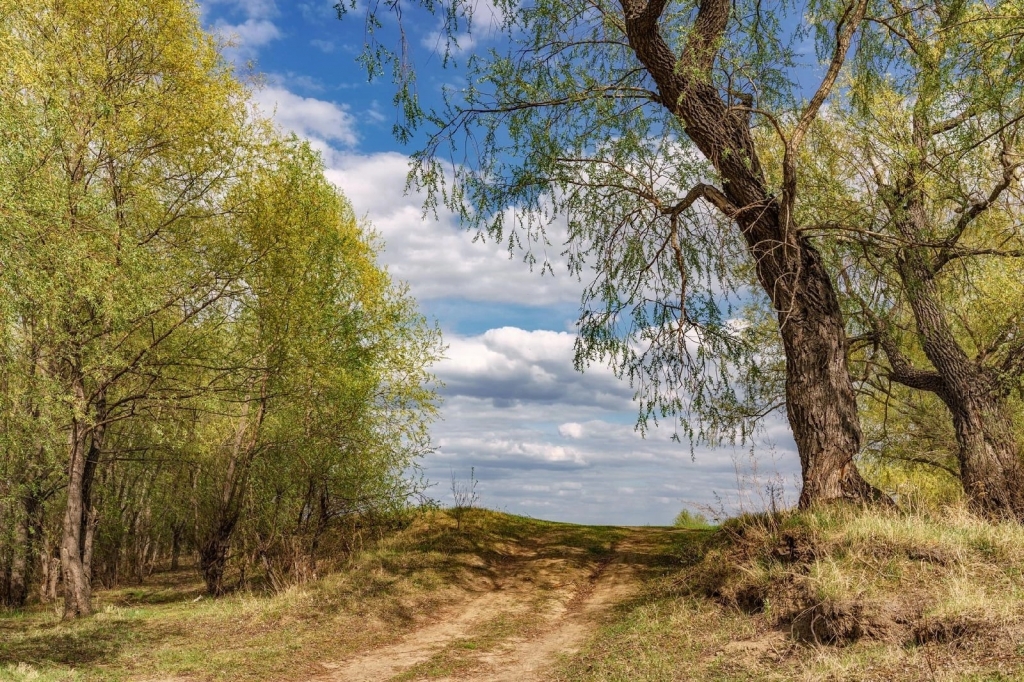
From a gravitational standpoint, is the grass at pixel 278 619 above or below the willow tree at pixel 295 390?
below

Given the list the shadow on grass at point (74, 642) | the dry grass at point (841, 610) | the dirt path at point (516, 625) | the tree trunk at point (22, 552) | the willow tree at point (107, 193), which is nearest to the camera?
the dry grass at point (841, 610)

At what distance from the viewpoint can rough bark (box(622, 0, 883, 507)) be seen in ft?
35.0

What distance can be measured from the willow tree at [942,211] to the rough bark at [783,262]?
823 mm

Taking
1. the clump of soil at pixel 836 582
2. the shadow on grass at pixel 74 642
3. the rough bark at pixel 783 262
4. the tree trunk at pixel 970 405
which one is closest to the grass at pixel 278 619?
the shadow on grass at pixel 74 642

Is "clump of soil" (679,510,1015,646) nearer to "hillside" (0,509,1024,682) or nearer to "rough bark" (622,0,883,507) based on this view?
"hillside" (0,509,1024,682)

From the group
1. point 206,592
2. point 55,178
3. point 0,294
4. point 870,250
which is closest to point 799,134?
point 870,250

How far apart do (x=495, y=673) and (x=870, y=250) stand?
9.34 metres

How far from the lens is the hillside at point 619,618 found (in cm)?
687

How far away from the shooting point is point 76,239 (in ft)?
38.9

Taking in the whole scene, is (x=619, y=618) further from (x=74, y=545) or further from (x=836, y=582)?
(x=74, y=545)

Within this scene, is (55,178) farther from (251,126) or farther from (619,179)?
(619,179)

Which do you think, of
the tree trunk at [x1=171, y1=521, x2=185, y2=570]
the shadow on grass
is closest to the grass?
the shadow on grass

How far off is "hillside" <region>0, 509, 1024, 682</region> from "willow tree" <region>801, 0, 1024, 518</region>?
355 centimetres

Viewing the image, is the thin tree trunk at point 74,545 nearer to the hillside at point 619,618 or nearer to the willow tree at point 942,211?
the hillside at point 619,618
